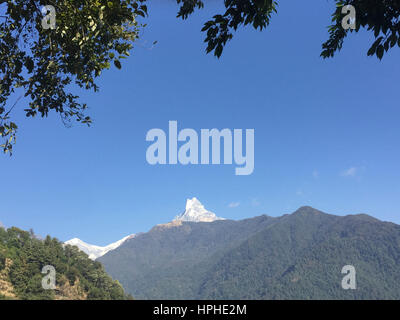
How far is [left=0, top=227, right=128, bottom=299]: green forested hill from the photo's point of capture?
84.9 metres

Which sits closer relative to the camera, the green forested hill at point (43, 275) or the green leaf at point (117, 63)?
the green leaf at point (117, 63)

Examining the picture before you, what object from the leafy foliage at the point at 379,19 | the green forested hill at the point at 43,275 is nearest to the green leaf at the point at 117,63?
the leafy foliage at the point at 379,19

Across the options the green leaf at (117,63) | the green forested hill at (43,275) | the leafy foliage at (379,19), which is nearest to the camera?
the leafy foliage at (379,19)

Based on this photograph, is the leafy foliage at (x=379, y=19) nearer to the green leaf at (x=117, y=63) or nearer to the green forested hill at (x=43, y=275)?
the green leaf at (x=117, y=63)

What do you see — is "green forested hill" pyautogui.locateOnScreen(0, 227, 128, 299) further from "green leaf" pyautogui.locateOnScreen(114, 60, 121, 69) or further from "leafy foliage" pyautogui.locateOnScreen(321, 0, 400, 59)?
"leafy foliage" pyautogui.locateOnScreen(321, 0, 400, 59)

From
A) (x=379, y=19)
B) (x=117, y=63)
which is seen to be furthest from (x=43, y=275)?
(x=379, y=19)

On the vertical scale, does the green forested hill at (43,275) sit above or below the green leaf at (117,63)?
below

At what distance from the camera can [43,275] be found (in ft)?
301

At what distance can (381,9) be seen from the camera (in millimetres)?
4605

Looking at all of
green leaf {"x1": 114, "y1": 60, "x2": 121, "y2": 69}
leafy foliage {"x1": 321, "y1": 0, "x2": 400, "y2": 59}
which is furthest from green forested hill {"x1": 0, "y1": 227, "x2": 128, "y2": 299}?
leafy foliage {"x1": 321, "y1": 0, "x2": 400, "y2": 59}

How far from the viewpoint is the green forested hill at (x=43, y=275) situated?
84938mm

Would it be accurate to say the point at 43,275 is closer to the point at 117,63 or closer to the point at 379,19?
the point at 117,63
